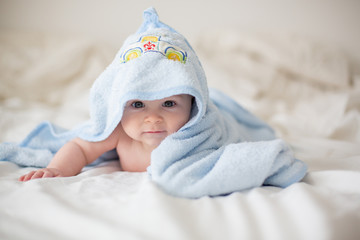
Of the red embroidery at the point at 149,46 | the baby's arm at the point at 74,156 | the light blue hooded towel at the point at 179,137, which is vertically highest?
the red embroidery at the point at 149,46

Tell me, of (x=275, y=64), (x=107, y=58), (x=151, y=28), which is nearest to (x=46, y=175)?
(x=151, y=28)

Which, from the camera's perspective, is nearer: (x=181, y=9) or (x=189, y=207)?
(x=189, y=207)

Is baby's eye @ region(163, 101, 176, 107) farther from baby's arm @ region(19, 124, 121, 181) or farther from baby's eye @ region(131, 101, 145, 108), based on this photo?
baby's arm @ region(19, 124, 121, 181)

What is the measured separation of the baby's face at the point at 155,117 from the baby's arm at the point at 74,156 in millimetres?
137

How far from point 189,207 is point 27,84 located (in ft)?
4.92

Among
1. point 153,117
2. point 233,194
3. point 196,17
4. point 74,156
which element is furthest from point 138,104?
point 196,17

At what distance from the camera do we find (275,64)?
6.80 feet

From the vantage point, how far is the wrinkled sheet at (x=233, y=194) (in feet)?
1.85

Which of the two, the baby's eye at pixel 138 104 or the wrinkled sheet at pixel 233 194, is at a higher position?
the baby's eye at pixel 138 104

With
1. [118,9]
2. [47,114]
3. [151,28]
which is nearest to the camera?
[151,28]

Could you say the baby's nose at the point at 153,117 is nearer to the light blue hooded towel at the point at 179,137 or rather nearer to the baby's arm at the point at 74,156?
the light blue hooded towel at the point at 179,137

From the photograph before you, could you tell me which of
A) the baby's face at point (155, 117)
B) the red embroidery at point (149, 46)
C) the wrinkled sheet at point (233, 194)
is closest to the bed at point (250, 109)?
the wrinkled sheet at point (233, 194)

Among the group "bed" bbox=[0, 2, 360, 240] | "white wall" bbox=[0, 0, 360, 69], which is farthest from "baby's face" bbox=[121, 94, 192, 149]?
"white wall" bbox=[0, 0, 360, 69]

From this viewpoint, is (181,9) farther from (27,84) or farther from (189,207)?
(189,207)
